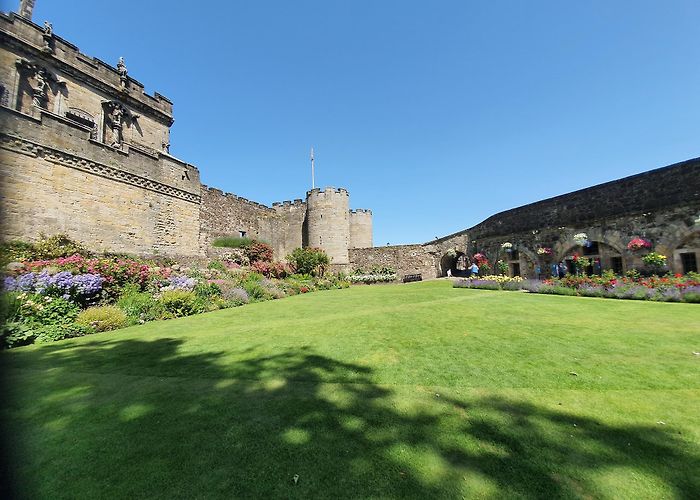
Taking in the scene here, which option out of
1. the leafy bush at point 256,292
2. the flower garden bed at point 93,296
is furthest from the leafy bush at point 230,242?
the leafy bush at point 256,292

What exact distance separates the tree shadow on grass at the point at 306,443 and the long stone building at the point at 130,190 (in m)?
9.66

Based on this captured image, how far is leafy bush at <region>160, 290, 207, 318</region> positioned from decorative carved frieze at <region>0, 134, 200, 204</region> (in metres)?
6.88

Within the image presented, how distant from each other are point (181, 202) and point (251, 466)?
1904cm

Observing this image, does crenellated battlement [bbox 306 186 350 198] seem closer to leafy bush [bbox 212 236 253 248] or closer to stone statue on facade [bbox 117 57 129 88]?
leafy bush [bbox 212 236 253 248]

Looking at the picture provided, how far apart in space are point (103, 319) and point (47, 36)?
721 inches

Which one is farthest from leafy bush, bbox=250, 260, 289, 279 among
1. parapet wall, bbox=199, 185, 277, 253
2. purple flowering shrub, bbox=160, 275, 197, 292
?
purple flowering shrub, bbox=160, 275, 197, 292

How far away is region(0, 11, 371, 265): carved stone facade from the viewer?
11484 mm

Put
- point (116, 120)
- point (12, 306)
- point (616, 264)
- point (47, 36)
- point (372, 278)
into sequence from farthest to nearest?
point (372, 278)
point (116, 120)
point (47, 36)
point (616, 264)
point (12, 306)

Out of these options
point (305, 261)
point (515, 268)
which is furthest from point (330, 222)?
point (515, 268)

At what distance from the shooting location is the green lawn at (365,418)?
183cm

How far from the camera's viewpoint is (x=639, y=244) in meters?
12.9

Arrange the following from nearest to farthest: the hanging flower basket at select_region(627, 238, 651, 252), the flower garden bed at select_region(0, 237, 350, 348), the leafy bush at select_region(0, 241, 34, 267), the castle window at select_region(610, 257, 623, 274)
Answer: the flower garden bed at select_region(0, 237, 350, 348), the leafy bush at select_region(0, 241, 34, 267), the hanging flower basket at select_region(627, 238, 651, 252), the castle window at select_region(610, 257, 623, 274)

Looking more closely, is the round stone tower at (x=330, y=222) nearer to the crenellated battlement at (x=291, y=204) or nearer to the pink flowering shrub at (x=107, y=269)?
the crenellated battlement at (x=291, y=204)

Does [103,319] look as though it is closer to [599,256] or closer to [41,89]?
[41,89]
